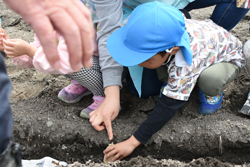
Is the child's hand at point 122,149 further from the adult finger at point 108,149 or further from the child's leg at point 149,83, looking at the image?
the child's leg at point 149,83

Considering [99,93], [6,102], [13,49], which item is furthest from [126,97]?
[6,102]

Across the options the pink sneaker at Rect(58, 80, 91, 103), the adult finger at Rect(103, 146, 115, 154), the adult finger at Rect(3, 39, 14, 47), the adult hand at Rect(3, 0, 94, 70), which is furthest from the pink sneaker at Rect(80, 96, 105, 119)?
the adult hand at Rect(3, 0, 94, 70)

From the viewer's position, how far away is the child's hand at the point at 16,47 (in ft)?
4.06

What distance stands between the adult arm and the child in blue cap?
0.57ft

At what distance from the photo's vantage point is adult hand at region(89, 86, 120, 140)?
129 cm

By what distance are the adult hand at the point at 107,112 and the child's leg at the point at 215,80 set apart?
55cm

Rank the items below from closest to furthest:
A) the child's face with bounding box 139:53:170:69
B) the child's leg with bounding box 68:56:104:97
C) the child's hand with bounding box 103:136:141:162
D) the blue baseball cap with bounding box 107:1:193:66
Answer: the blue baseball cap with bounding box 107:1:193:66
the child's face with bounding box 139:53:170:69
the child's hand with bounding box 103:136:141:162
the child's leg with bounding box 68:56:104:97

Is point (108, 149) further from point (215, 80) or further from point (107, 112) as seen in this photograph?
point (215, 80)

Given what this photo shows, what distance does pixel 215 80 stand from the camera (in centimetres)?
127

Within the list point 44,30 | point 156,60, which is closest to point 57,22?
point 44,30

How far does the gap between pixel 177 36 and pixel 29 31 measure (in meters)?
→ 1.95

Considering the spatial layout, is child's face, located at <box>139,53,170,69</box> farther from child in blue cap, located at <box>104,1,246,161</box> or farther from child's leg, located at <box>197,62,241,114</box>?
child's leg, located at <box>197,62,241,114</box>

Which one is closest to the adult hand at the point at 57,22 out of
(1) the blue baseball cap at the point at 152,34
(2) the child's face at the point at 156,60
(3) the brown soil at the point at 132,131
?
(1) the blue baseball cap at the point at 152,34

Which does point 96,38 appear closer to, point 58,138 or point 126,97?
point 126,97
